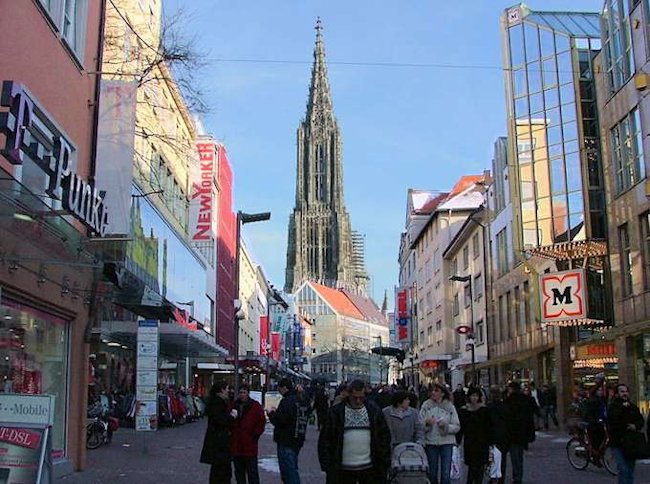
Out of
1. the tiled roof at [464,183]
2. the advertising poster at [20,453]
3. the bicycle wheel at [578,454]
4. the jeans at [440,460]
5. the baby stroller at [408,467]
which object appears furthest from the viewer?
the tiled roof at [464,183]

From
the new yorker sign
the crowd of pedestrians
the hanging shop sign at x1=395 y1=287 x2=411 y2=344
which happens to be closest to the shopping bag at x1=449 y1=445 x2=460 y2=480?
the crowd of pedestrians

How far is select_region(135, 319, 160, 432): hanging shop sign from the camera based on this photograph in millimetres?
19562

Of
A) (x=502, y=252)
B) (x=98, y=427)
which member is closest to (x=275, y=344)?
(x=502, y=252)

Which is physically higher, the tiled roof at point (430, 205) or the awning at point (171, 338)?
the tiled roof at point (430, 205)

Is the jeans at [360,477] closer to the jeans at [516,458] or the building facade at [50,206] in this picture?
the building facade at [50,206]

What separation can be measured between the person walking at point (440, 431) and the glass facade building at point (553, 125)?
20544 mm

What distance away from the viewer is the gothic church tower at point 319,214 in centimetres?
14688

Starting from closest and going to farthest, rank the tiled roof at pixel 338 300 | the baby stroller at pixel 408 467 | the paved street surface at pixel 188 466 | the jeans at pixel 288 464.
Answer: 1. the baby stroller at pixel 408 467
2. the jeans at pixel 288 464
3. the paved street surface at pixel 188 466
4. the tiled roof at pixel 338 300

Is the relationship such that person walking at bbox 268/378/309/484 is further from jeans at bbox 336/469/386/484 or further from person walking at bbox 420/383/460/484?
jeans at bbox 336/469/386/484

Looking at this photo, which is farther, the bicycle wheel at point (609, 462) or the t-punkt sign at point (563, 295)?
the t-punkt sign at point (563, 295)

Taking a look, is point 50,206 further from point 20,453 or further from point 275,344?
point 275,344

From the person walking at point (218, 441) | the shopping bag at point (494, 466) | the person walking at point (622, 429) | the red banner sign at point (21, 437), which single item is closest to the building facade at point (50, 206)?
the person walking at point (218, 441)

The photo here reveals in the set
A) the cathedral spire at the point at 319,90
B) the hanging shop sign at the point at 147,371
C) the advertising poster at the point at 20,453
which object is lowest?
the advertising poster at the point at 20,453

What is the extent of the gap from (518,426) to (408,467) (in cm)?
453
